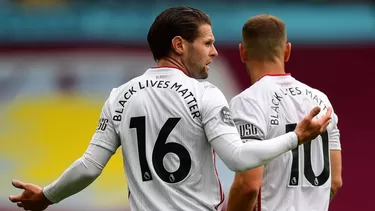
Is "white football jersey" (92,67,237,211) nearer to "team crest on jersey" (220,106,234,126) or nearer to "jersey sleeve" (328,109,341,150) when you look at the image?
"team crest on jersey" (220,106,234,126)

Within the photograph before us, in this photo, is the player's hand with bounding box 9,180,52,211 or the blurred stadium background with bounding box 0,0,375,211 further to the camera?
the blurred stadium background with bounding box 0,0,375,211

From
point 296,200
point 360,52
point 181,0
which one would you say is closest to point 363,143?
point 360,52

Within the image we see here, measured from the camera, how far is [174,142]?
14.5 feet

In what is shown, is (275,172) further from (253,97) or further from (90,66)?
(90,66)

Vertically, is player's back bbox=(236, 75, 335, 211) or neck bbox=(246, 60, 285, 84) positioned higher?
neck bbox=(246, 60, 285, 84)

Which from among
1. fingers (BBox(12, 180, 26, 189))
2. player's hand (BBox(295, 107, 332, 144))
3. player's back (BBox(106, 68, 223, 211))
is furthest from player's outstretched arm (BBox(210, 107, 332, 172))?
fingers (BBox(12, 180, 26, 189))

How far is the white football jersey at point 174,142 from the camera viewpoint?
4410mm

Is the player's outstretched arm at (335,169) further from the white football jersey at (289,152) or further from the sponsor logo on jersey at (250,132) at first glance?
the sponsor logo on jersey at (250,132)

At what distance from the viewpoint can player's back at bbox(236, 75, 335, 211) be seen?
16.2 feet

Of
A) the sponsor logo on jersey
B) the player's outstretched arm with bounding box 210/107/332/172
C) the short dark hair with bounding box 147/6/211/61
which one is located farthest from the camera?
the sponsor logo on jersey

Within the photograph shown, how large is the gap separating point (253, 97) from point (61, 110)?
5.59 m

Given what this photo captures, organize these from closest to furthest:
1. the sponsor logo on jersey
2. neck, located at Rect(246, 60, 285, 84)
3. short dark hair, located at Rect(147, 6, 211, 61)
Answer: short dark hair, located at Rect(147, 6, 211, 61), the sponsor logo on jersey, neck, located at Rect(246, 60, 285, 84)

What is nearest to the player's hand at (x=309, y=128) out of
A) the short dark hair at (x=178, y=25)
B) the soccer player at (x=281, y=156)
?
the soccer player at (x=281, y=156)

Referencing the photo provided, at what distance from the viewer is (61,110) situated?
10336 millimetres
